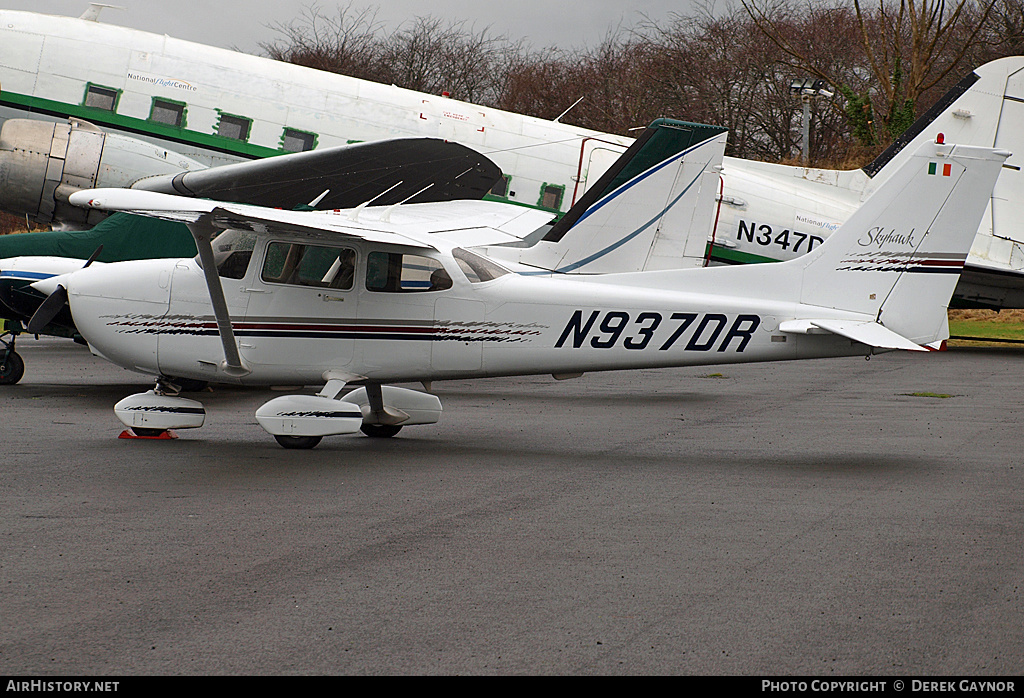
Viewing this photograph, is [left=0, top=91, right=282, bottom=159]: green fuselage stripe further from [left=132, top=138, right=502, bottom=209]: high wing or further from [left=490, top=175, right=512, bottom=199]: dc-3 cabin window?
[left=490, top=175, right=512, bottom=199]: dc-3 cabin window

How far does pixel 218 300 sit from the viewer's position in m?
8.39

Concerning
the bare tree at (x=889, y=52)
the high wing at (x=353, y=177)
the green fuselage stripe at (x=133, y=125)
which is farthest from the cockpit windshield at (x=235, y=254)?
the bare tree at (x=889, y=52)

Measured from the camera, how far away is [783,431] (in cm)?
1028

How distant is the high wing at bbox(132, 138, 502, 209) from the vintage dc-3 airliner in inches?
247

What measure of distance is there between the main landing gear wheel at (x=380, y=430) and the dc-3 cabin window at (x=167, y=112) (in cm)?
944

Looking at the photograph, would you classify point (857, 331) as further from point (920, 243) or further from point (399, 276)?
point (399, 276)

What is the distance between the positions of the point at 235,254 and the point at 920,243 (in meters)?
5.82

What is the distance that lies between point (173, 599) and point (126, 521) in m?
1.66

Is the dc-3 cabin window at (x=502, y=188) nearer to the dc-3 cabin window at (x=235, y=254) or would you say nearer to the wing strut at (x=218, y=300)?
the dc-3 cabin window at (x=235, y=254)

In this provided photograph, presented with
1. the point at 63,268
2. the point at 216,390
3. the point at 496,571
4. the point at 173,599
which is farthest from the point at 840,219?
the point at 173,599

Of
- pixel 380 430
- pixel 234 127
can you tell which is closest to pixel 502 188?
pixel 234 127

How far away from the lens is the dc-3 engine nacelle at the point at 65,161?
1595 centimetres
